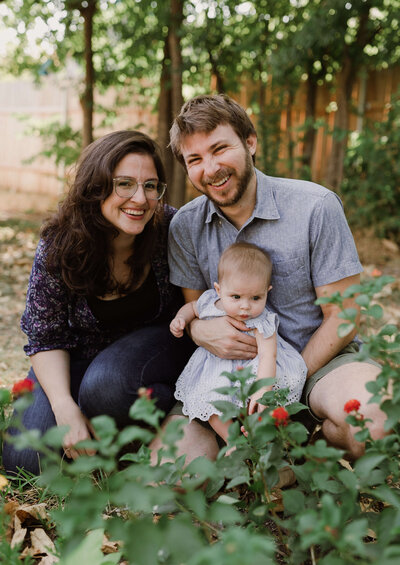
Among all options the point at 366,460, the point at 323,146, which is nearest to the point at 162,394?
the point at 366,460

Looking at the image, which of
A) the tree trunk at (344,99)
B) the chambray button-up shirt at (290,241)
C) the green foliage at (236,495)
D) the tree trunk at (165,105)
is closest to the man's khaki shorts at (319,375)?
the chambray button-up shirt at (290,241)

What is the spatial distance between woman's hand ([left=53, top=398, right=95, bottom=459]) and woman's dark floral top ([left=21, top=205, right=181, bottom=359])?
1.04 ft

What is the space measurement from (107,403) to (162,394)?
0.25 metres

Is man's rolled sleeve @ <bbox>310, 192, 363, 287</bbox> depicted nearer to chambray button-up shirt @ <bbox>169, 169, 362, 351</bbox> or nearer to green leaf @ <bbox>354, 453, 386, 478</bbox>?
chambray button-up shirt @ <bbox>169, 169, 362, 351</bbox>

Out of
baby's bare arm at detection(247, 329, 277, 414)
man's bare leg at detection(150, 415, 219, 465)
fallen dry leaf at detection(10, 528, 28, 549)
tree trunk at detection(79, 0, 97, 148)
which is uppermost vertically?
tree trunk at detection(79, 0, 97, 148)

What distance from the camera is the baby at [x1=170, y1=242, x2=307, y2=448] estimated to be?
2195 mm

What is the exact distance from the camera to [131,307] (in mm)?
2678

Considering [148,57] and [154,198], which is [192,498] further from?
[148,57]

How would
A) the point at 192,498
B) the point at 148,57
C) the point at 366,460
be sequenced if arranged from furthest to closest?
the point at 148,57
the point at 366,460
the point at 192,498

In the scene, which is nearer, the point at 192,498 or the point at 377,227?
the point at 192,498

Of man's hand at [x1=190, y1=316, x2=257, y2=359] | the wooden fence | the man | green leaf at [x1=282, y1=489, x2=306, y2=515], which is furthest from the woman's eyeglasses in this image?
the wooden fence

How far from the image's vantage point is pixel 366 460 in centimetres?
144

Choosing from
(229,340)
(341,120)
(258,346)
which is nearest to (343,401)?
(258,346)

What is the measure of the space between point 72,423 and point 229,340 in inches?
28.9
